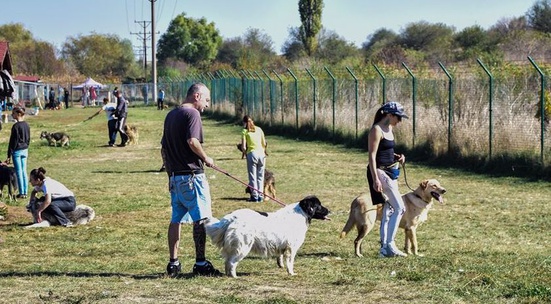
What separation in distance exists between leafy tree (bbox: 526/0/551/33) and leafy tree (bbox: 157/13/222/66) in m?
51.6

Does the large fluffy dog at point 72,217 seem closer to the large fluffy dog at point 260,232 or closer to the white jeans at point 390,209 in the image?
the large fluffy dog at point 260,232

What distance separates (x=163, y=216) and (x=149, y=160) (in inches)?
427

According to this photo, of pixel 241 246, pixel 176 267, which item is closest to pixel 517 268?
pixel 241 246

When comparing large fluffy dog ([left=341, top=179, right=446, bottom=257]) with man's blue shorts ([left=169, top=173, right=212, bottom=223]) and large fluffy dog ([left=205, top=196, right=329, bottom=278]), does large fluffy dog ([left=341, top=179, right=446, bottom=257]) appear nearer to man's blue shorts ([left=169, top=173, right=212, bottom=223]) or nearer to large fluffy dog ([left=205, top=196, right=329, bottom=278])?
large fluffy dog ([left=205, top=196, right=329, bottom=278])

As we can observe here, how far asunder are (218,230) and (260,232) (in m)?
0.42

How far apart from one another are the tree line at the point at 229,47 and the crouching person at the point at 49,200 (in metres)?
46.6

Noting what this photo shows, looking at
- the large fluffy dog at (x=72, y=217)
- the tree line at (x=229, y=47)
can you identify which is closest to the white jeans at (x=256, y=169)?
the large fluffy dog at (x=72, y=217)

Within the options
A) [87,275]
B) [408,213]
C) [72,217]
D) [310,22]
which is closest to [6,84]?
[72,217]

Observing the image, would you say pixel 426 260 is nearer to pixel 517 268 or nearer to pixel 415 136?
pixel 517 268

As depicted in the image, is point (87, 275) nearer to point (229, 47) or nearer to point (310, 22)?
point (310, 22)

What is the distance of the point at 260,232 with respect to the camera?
28.5 ft

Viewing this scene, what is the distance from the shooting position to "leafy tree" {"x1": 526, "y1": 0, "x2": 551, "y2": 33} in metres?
69.6

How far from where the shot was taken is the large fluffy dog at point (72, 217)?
12876mm

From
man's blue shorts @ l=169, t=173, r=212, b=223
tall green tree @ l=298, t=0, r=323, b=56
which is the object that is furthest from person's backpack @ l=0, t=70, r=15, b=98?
tall green tree @ l=298, t=0, r=323, b=56
